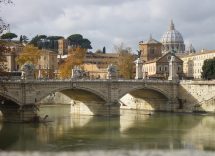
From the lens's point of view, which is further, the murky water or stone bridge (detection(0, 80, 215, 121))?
stone bridge (detection(0, 80, 215, 121))

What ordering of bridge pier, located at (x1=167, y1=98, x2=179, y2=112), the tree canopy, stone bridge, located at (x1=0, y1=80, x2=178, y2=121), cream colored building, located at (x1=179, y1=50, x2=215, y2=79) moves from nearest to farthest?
stone bridge, located at (x1=0, y1=80, x2=178, y2=121)
bridge pier, located at (x1=167, y1=98, x2=179, y2=112)
cream colored building, located at (x1=179, y1=50, x2=215, y2=79)
the tree canopy

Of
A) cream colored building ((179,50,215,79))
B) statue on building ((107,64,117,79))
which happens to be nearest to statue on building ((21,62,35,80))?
statue on building ((107,64,117,79))

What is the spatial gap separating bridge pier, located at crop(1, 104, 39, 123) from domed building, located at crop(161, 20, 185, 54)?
3540 inches

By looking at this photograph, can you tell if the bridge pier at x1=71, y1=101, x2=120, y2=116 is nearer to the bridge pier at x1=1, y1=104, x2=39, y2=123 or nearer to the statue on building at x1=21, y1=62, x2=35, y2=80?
the bridge pier at x1=1, y1=104, x2=39, y2=123

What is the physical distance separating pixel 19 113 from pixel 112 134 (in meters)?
8.45

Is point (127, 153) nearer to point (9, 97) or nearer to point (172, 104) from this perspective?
point (9, 97)

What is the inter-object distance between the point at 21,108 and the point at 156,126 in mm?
10186

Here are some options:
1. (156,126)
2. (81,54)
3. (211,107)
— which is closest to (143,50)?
(81,54)

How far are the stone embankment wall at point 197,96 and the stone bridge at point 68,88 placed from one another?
29.4 inches

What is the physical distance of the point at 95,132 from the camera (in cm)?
3516

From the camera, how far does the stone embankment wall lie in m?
48.4

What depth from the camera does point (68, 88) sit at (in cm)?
4209

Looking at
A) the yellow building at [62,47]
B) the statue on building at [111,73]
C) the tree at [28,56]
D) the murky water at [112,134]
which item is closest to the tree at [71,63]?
the tree at [28,56]

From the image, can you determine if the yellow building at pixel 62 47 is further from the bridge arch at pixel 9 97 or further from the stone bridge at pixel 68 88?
the bridge arch at pixel 9 97
